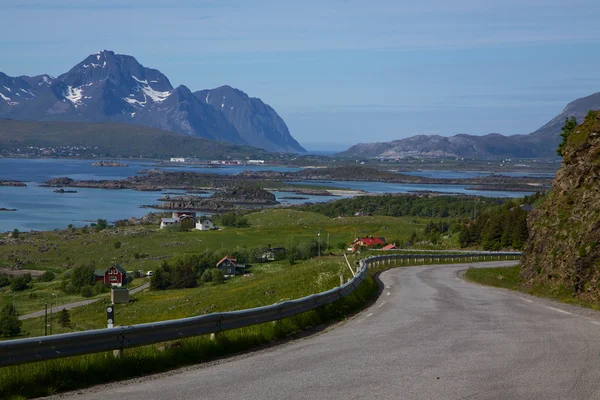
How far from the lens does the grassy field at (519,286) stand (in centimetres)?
2181

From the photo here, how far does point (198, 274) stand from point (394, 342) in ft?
148

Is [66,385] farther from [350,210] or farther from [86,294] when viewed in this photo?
[350,210]

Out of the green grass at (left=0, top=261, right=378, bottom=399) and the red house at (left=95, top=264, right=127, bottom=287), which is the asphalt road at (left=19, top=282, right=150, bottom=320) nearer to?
the red house at (left=95, top=264, right=127, bottom=287)

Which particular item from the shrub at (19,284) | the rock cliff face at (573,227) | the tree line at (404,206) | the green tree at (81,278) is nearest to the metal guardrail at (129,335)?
the rock cliff face at (573,227)

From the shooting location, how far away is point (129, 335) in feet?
34.8

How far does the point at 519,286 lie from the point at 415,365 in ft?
56.5

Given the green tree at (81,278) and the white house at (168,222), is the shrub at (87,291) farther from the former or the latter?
the white house at (168,222)

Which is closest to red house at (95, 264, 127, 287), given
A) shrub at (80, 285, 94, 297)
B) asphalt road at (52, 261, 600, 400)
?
shrub at (80, 285, 94, 297)

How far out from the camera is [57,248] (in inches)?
3145

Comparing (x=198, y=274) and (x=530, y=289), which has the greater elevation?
(x=530, y=289)

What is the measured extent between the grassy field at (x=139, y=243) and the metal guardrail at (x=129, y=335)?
3667cm

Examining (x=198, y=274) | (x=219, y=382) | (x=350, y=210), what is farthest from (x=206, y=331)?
(x=350, y=210)

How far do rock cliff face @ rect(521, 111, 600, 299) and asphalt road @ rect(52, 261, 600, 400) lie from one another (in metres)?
4.95

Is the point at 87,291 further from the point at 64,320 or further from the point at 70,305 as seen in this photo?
the point at 64,320
